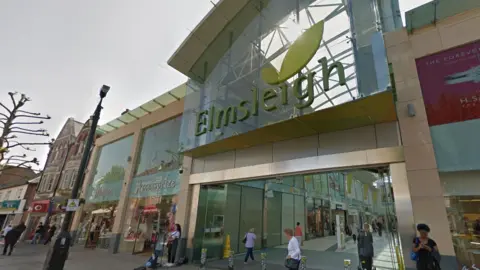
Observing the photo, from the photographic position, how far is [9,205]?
30203mm

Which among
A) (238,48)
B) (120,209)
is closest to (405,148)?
(238,48)

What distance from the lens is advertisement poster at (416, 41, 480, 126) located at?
6172 mm

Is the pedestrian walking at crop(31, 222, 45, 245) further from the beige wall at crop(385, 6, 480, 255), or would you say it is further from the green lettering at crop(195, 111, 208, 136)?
the beige wall at crop(385, 6, 480, 255)

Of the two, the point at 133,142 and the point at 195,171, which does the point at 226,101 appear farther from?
the point at 133,142

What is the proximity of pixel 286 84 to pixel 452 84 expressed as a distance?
452cm

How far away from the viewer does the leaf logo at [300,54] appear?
794cm

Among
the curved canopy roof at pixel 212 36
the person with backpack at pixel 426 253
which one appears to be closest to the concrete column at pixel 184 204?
the curved canopy roof at pixel 212 36

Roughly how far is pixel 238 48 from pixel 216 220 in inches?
346

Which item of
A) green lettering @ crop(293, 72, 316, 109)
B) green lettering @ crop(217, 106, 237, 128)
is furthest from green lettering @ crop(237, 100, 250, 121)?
green lettering @ crop(293, 72, 316, 109)

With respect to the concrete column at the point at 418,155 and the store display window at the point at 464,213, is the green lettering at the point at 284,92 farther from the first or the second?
the store display window at the point at 464,213

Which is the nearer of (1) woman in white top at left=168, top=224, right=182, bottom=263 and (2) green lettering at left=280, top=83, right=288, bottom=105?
(2) green lettering at left=280, top=83, right=288, bottom=105

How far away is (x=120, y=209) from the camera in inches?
631

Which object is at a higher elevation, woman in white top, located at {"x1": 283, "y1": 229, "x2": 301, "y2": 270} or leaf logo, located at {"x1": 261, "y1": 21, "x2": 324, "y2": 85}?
leaf logo, located at {"x1": 261, "y1": 21, "x2": 324, "y2": 85}

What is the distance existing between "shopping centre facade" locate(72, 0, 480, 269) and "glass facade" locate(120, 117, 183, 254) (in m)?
0.10
